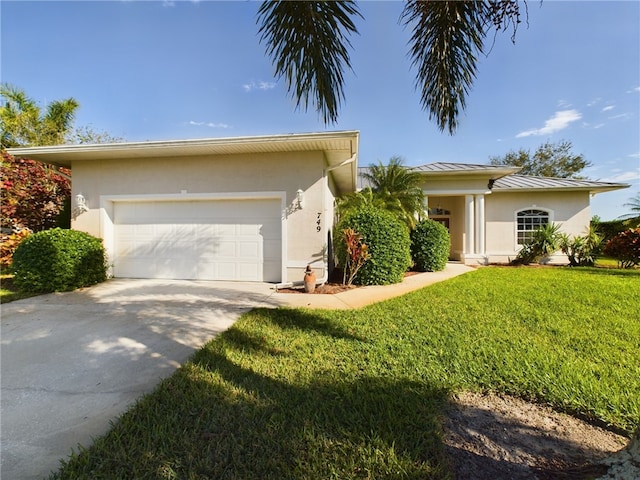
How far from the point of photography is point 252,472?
171cm

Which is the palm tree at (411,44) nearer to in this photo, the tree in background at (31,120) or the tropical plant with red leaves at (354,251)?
the tropical plant with red leaves at (354,251)

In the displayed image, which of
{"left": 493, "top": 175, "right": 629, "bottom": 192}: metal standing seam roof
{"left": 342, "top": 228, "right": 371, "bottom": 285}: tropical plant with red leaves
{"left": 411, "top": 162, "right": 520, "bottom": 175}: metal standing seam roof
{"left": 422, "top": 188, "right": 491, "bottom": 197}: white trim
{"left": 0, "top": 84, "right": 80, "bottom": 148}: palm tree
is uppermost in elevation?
{"left": 0, "top": 84, "right": 80, "bottom": 148}: palm tree

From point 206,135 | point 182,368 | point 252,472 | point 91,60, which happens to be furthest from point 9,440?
point 91,60

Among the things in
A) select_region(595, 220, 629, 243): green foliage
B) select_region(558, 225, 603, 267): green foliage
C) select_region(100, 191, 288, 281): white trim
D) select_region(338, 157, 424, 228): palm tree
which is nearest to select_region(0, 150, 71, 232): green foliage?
select_region(100, 191, 288, 281): white trim

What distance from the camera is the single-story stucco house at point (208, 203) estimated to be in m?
7.41

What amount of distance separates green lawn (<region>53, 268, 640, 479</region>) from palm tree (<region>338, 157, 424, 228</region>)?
5.24 m

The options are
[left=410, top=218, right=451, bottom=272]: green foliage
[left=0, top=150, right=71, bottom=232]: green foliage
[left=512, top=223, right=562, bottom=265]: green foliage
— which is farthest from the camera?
[left=512, top=223, right=562, bottom=265]: green foliage

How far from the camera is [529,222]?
1341 centimetres

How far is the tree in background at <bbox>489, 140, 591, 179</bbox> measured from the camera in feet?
88.2

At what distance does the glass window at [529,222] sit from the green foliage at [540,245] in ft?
1.82

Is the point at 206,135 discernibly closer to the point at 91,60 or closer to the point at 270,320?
the point at 91,60

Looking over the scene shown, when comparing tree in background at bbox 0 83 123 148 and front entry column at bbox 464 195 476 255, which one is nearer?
front entry column at bbox 464 195 476 255

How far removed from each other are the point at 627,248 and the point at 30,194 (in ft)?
71.7

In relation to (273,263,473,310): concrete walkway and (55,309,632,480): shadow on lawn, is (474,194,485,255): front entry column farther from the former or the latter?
(55,309,632,480): shadow on lawn
